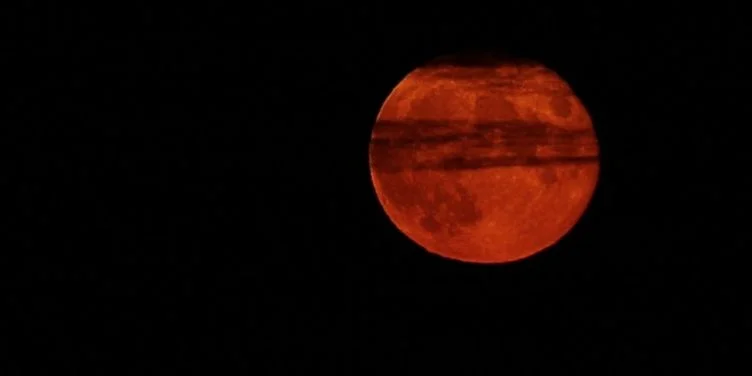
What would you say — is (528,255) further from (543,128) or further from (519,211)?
(543,128)

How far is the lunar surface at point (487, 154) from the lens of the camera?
2602 millimetres

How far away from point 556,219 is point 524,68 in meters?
0.45

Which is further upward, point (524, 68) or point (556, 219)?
point (524, 68)

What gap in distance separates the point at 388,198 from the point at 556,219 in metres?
0.51

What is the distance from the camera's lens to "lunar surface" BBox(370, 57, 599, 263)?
8.54 feet

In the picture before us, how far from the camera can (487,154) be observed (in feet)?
8.55

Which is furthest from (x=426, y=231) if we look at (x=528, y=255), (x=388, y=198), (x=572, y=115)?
(x=572, y=115)

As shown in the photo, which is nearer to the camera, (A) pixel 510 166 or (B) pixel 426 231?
(A) pixel 510 166

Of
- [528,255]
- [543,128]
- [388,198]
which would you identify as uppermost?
[543,128]

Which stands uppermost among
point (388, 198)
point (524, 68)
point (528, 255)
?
point (524, 68)

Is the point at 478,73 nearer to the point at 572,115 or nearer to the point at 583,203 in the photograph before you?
the point at 572,115

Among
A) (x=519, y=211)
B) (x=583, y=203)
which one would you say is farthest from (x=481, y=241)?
(x=583, y=203)

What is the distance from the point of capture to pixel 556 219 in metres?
2.71

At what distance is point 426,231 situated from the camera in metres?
2.77
